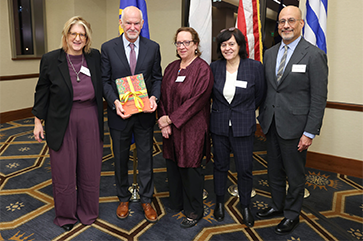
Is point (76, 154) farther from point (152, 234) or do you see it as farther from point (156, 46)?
point (156, 46)

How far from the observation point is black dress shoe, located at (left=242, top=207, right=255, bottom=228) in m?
2.39

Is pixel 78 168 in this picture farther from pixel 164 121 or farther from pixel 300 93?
pixel 300 93

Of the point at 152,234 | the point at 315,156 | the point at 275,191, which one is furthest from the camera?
the point at 315,156

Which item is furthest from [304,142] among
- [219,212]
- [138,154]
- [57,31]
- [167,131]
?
[57,31]

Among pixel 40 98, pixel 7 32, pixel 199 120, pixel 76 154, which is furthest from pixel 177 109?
pixel 7 32

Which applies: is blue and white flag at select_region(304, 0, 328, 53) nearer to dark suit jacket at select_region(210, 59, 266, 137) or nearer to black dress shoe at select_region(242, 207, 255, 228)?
dark suit jacket at select_region(210, 59, 266, 137)

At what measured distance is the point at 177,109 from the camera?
2.23 m

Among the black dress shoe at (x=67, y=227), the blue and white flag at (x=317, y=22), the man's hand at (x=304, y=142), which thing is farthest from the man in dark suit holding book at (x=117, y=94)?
the blue and white flag at (x=317, y=22)

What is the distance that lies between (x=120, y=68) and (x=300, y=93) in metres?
1.46

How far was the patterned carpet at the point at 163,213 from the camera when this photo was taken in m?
2.25

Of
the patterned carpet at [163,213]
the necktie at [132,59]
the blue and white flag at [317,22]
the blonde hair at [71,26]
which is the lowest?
the patterned carpet at [163,213]

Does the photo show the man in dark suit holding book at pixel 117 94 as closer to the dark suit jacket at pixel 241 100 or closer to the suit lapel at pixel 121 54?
the suit lapel at pixel 121 54

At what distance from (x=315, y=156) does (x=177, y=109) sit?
2.43 m

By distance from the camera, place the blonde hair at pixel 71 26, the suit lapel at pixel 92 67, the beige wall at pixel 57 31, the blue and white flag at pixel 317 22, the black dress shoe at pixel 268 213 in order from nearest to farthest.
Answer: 1. the blonde hair at pixel 71 26
2. the suit lapel at pixel 92 67
3. the black dress shoe at pixel 268 213
4. the blue and white flag at pixel 317 22
5. the beige wall at pixel 57 31
